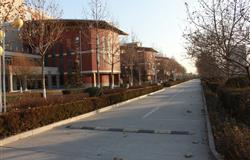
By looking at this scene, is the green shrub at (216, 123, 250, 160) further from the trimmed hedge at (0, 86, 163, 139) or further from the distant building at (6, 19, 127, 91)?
the distant building at (6, 19, 127, 91)

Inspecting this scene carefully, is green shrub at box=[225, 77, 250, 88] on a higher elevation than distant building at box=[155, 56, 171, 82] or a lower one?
lower

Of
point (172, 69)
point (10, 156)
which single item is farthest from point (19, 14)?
point (172, 69)

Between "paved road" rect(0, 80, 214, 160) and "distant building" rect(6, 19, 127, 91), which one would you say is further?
"distant building" rect(6, 19, 127, 91)

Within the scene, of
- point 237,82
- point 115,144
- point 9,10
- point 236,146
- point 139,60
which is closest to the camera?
point 236,146

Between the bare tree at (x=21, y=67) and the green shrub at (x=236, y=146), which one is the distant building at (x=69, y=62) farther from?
the green shrub at (x=236, y=146)

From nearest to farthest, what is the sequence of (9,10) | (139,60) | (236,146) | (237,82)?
(236,146) < (9,10) < (237,82) < (139,60)

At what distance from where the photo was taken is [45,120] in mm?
11945

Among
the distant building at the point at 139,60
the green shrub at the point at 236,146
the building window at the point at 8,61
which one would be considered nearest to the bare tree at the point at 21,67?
the building window at the point at 8,61

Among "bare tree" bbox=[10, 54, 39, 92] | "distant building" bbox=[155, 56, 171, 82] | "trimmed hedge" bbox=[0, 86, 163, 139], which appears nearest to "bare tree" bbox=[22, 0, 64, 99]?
"trimmed hedge" bbox=[0, 86, 163, 139]

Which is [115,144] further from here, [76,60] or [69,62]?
[69,62]

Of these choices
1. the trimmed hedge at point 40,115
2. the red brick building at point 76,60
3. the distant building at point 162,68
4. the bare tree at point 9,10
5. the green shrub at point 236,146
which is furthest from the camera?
the distant building at point 162,68

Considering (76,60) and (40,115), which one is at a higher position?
(76,60)

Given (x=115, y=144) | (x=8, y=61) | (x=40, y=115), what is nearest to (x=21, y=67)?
(x=8, y=61)

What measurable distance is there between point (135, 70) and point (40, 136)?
6525cm
